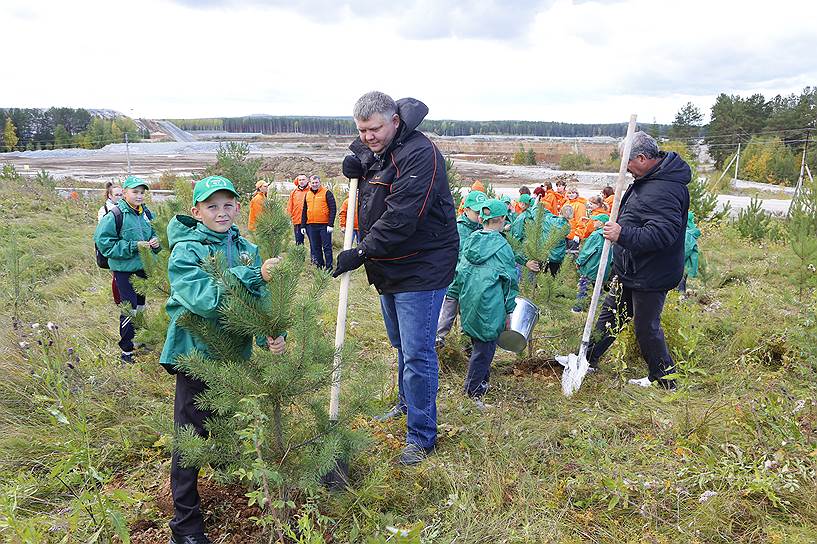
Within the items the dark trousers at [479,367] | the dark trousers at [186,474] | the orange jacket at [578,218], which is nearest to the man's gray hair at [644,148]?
the dark trousers at [479,367]

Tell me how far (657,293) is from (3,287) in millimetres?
5819

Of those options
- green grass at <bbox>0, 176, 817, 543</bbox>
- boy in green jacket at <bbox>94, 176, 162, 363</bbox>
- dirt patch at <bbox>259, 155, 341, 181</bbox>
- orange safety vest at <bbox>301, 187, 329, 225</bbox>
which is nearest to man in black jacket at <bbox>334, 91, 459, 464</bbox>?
green grass at <bbox>0, 176, 817, 543</bbox>

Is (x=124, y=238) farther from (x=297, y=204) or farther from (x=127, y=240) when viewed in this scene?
(x=297, y=204)

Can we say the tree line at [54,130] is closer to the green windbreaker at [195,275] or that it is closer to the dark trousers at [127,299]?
the dark trousers at [127,299]

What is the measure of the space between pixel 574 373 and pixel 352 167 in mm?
2251

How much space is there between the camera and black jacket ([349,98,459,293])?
2.65 metres

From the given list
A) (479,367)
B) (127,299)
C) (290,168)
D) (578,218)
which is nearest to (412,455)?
(479,367)

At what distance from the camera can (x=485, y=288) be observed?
11.6ft

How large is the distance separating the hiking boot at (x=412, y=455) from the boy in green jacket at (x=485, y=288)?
78 centimetres

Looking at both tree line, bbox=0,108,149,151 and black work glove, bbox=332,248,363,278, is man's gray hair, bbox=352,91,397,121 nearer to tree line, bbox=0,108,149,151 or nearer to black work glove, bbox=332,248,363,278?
black work glove, bbox=332,248,363,278

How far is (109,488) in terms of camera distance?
9.02ft

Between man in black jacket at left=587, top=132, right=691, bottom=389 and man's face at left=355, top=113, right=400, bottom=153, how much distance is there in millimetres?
1595

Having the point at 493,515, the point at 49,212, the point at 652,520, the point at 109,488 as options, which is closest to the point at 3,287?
the point at 109,488

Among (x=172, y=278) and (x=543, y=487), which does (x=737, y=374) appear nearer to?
(x=543, y=487)
